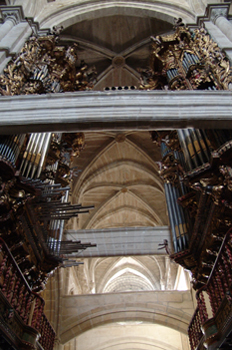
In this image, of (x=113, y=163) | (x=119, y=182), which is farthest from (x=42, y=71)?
(x=119, y=182)

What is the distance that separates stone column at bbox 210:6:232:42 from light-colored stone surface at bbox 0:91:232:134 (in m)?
3.95

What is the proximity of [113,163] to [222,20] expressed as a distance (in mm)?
9377

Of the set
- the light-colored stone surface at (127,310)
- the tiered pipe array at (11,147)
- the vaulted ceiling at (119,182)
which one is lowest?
the light-colored stone surface at (127,310)

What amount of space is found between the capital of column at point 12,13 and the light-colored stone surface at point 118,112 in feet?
15.5

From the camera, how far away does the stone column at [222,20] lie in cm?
672

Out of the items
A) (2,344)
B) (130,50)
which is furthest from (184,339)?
(130,50)

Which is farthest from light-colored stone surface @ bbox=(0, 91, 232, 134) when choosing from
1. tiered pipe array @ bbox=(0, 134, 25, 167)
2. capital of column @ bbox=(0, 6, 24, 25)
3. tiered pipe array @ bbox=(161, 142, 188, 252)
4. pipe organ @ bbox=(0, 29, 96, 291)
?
capital of column @ bbox=(0, 6, 24, 25)

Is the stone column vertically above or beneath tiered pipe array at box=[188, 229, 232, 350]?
above

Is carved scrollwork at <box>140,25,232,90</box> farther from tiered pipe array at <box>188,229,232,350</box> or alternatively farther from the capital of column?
the capital of column

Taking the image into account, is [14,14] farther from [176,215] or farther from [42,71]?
[176,215]

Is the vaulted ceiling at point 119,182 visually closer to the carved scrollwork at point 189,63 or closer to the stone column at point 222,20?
the carved scrollwork at point 189,63

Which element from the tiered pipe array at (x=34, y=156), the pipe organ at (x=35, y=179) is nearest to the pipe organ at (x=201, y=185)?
the pipe organ at (x=35, y=179)

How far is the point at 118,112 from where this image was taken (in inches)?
138

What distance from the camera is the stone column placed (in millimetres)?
6723
